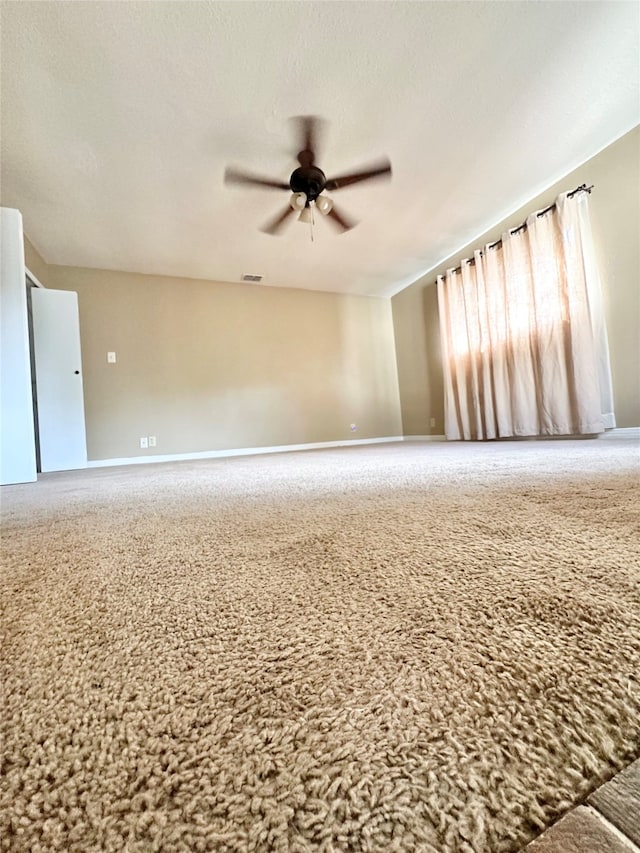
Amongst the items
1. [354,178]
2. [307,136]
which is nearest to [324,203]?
[354,178]

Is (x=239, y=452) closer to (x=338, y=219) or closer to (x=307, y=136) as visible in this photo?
(x=338, y=219)

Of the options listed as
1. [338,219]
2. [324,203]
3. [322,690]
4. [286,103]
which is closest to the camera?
[322,690]

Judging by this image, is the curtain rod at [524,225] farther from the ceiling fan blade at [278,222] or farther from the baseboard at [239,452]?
the ceiling fan blade at [278,222]

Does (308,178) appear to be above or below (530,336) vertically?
above

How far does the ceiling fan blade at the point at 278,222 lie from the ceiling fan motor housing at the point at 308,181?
0.26 m

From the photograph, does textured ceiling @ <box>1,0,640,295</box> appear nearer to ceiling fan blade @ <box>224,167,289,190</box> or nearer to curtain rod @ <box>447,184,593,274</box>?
ceiling fan blade @ <box>224,167,289,190</box>

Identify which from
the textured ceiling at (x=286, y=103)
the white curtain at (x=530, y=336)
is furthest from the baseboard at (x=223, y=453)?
the textured ceiling at (x=286, y=103)

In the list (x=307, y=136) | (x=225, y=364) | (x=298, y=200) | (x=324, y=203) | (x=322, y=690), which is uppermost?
(x=307, y=136)

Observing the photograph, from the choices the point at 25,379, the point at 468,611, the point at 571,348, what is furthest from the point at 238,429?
the point at 468,611

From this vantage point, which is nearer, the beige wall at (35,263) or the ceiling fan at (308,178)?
the ceiling fan at (308,178)

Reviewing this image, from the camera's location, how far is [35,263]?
3707 millimetres

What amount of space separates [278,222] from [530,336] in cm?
243

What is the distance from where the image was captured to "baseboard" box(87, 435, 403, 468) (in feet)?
13.3

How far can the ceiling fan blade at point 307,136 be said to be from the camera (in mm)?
2307
